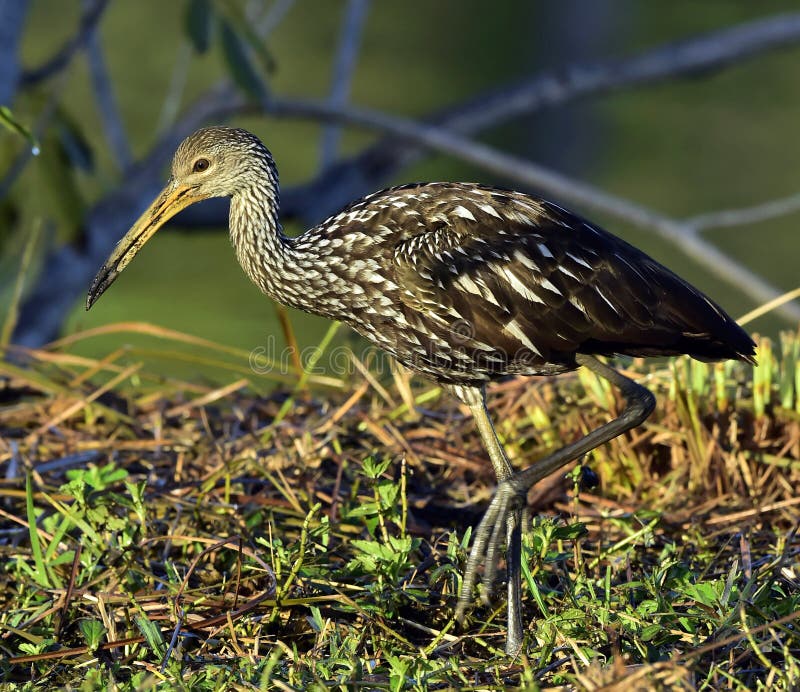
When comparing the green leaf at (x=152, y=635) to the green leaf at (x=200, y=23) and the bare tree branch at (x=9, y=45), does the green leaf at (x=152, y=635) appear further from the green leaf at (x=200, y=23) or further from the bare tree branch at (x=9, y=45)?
the bare tree branch at (x=9, y=45)

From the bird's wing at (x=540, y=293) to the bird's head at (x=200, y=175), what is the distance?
78 centimetres

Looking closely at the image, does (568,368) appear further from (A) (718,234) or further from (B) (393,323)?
(A) (718,234)

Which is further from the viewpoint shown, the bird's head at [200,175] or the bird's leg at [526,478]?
the bird's head at [200,175]

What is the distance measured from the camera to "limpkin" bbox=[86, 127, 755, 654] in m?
4.28

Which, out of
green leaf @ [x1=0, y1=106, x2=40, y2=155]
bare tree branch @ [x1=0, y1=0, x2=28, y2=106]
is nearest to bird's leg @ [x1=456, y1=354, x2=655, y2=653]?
green leaf @ [x1=0, y1=106, x2=40, y2=155]

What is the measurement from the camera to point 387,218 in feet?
14.8

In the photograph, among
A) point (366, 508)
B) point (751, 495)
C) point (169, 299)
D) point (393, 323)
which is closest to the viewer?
point (366, 508)

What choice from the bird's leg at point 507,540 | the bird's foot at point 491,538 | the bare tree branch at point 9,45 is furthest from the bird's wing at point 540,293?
the bare tree branch at point 9,45

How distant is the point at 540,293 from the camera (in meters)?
4.30

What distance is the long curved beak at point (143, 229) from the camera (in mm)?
4699

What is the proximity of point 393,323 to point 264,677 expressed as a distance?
1620 millimetres

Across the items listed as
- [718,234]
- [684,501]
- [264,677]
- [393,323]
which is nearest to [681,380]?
[684,501]

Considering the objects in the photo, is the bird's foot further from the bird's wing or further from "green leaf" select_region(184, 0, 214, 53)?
"green leaf" select_region(184, 0, 214, 53)

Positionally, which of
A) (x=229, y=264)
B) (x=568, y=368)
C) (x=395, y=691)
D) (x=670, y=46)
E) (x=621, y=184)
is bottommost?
(x=395, y=691)
